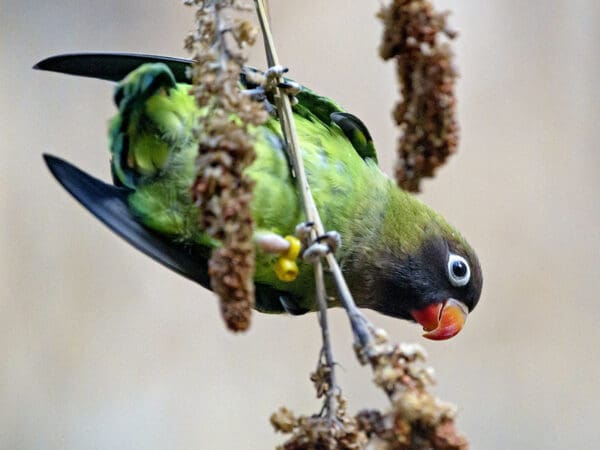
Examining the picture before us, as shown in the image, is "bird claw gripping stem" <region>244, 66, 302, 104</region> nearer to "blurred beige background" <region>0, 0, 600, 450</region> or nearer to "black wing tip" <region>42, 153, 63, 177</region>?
"black wing tip" <region>42, 153, 63, 177</region>

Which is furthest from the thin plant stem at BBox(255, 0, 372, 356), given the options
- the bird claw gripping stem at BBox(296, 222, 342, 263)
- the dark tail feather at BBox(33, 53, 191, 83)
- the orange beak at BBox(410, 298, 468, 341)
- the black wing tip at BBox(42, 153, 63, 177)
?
the orange beak at BBox(410, 298, 468, 341)

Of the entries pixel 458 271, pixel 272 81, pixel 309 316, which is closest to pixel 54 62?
pixel 272 81

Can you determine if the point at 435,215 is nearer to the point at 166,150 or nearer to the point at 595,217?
the point at 166,150

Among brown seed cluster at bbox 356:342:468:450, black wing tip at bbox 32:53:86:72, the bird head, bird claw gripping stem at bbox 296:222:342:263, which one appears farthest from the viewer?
the bird head

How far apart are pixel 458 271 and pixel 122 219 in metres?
0.69

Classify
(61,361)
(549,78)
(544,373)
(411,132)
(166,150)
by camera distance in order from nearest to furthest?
(411,132)
(166,150)
(61,361)
(544,373)
(549,78)

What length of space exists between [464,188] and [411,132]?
93.0 inches

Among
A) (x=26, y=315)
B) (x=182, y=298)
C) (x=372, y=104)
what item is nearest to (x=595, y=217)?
(x=372, y=104)

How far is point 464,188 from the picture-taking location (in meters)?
3.05

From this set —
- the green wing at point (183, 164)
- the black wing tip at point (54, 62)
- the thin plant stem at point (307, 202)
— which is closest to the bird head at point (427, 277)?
the green wing at point (183, 164)

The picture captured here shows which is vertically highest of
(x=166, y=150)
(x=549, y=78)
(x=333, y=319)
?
(x=549, y=78)

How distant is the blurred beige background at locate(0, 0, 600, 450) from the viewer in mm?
2777

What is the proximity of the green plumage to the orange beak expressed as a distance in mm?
60

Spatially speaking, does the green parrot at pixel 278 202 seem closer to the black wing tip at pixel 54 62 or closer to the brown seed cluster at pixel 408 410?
the black wing tip at pixel 54 62
